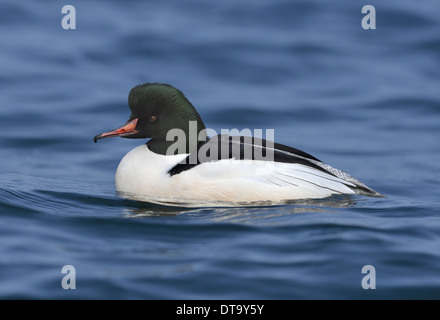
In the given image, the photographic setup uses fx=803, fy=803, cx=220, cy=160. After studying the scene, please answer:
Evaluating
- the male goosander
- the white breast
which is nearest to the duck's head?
the male goosander

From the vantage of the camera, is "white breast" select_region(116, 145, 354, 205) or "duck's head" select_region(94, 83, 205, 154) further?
"duck's head" select_region(94, 83, 205, 154)

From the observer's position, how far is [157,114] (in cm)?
790

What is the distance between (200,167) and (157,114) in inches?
29.1

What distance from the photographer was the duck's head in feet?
25.6

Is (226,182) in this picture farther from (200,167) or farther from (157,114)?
(157,114)

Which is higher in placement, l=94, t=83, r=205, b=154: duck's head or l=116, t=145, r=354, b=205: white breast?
l=94, t=83, r=205, b=154: duck's head

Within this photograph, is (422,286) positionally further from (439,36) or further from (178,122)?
(439,36)

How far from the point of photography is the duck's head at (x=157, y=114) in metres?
7.80

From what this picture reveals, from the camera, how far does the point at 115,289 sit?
554cm

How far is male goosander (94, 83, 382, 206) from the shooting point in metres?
7.58

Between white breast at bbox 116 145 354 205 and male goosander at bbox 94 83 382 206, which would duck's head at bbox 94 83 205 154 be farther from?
white breast at bbox 116 145 354 205

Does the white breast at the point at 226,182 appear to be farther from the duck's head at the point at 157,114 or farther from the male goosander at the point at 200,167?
the duck's head at the point at 157,114

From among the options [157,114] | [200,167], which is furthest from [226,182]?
[157,114]
